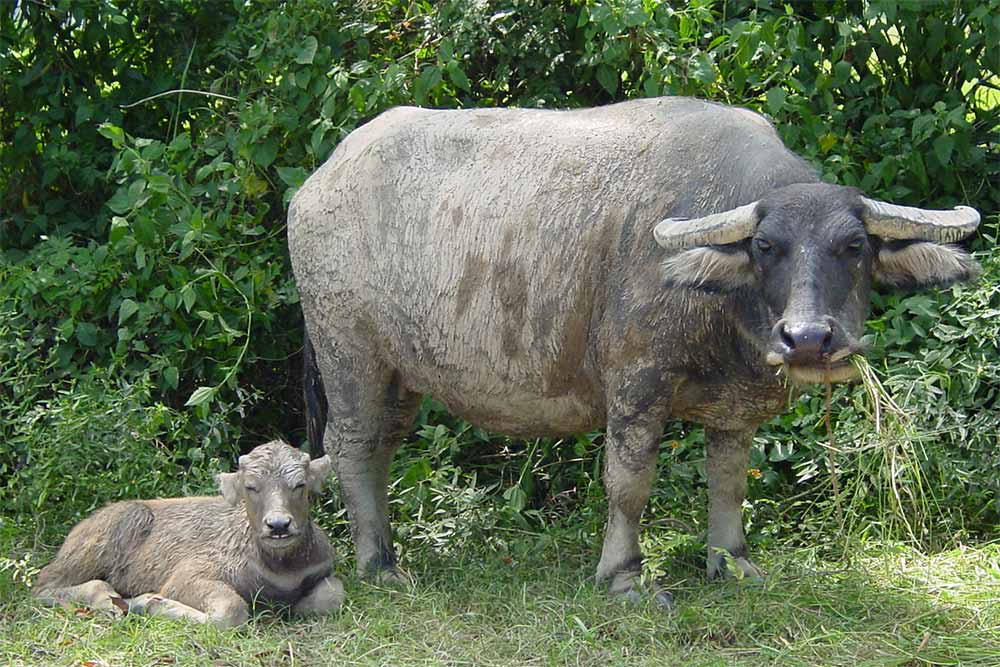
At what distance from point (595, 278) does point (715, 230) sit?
0.69 m

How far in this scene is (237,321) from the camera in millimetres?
7648

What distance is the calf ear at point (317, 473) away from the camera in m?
5.93

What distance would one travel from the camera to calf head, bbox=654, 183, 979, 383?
5.11 metres

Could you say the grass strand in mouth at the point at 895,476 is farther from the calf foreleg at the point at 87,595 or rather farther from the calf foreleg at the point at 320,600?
the calf foreleg at the point at 87,595

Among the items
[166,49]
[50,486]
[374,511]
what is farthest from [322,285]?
[166,49]

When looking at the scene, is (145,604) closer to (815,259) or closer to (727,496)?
(727,496)

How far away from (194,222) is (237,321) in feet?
1.89

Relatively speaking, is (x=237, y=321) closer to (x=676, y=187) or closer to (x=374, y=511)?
(x=374, y=511)

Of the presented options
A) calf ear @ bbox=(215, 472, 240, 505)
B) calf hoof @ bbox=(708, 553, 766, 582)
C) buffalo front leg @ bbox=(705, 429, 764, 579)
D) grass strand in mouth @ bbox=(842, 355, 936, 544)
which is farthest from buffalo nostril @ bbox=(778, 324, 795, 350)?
calf ear @ bbox=(215, 472, 240, 505)

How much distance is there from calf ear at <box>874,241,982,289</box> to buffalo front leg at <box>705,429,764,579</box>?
96 centimetres

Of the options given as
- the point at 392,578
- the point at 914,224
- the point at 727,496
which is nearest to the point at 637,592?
the point at 727,496

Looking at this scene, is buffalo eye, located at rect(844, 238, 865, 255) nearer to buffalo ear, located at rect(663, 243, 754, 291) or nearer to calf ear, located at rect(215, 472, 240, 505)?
buffalo ear, located at rect(663, 243, 754, 291)

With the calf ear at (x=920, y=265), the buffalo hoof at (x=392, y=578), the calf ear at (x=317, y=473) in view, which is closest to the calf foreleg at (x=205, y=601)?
the calf ear at (x=317, y=473)

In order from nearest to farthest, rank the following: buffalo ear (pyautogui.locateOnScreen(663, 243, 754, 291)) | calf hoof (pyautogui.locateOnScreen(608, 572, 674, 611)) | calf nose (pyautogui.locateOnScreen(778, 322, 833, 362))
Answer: calf nose (pyautogui.locateOnScreen(778, 322, 833, 362)) → buffalo ear (pyautogui.locateOnScreen(663, 243, 754, 291)) → calf hoof (pyautogui.locateOnScreen(608, 572, 674, 611))
